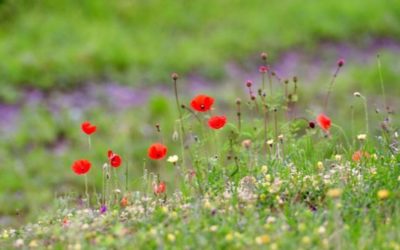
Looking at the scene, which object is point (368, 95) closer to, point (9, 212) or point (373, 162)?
point (9, 212)

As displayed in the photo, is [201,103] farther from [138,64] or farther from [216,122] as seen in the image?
[138,64]

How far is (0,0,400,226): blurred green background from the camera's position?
10.6 metres

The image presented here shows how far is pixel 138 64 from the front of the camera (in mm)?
12844

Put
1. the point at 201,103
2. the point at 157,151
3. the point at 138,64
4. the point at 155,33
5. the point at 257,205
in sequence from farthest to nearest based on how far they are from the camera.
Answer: the point at 155,33, the point at 138,64, the point at 201,103, the point at 157,151, the point at 257,205

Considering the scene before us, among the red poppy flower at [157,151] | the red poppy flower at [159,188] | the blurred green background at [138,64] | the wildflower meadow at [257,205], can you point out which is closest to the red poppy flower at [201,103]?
the wildflower meadow at [257,205]

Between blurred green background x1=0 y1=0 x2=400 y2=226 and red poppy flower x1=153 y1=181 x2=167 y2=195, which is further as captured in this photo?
blurred green background x1=0 y1=0 x2=400 y2=226

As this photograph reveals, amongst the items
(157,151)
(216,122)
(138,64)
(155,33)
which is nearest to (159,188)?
(157,151)

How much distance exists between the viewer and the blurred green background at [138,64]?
1062 cm

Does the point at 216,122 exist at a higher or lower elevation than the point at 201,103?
lower

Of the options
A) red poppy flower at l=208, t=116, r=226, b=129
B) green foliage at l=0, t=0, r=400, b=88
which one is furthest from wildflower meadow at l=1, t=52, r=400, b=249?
green foliage at l=0, t=0, r=400, b=88

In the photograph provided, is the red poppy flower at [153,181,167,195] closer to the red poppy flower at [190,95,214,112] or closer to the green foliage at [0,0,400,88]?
the red poppy flower at [190,95,214,112]

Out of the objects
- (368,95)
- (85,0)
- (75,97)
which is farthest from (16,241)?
(85,0)

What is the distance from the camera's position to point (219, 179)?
4.42 meters

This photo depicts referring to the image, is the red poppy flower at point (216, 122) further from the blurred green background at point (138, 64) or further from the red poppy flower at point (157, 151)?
the blurred green background at point (138, 64)
